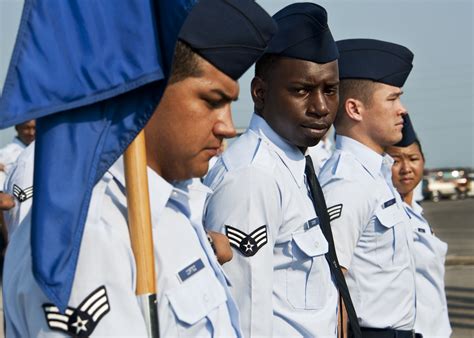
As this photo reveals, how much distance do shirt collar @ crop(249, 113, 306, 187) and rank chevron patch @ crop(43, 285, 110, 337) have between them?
2.15 m

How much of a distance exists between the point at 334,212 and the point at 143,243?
2628 millimetres

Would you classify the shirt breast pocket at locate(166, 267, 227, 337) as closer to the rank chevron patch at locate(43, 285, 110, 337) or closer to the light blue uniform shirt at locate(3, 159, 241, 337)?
the light blue uniform shirt at locate(3, 159, 241, 337)

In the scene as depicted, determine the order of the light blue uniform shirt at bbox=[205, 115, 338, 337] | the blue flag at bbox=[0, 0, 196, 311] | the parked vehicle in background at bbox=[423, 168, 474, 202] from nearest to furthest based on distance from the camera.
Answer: the blue flag at bbox=[0, 0, 196, 311]
the light blue uniform shirt at bbox=[205, 115, 338, 337]
the parked vehicle in background at bbox=[423, 168, 474, 202]

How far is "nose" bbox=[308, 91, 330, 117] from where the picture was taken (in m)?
4.68

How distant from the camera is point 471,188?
42219 millimetres

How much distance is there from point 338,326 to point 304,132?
0.77 meters

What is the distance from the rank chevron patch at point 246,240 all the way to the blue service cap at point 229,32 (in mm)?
990

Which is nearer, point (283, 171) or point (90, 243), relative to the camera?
point (90, 243)

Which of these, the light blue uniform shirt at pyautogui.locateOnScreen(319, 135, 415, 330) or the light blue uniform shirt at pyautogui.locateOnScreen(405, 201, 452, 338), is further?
the light blue uniform shirt at pyautogui.locateOnScreen(405, 201, 452, 338)

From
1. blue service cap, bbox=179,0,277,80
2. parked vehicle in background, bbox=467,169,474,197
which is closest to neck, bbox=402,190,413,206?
blue service cap, bbox=179,0,277,80

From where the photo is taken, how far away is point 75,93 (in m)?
2.44

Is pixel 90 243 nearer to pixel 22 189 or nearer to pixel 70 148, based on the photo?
pixel 70 148

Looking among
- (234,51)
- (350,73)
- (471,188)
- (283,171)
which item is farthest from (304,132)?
(471,188)

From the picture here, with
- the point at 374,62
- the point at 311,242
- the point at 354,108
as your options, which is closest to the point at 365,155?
the point at 354,108
